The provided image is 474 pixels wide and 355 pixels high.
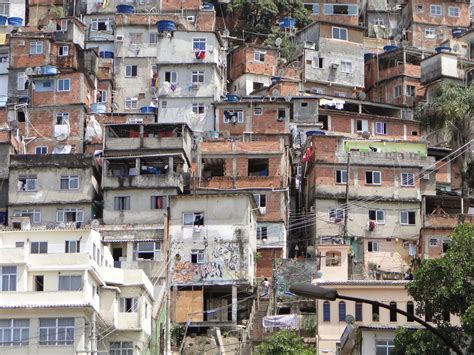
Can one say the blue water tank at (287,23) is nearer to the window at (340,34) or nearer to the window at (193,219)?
the window at (340,34)

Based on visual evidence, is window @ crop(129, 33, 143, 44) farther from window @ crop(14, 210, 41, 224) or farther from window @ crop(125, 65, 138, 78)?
window @ crop(14, 210, 41, 224)

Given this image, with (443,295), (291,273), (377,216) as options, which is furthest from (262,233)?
(443,295)

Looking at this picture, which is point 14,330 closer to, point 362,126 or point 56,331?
point 56,331

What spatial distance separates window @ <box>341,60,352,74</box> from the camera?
105875 mm

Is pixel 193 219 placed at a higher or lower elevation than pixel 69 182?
lower

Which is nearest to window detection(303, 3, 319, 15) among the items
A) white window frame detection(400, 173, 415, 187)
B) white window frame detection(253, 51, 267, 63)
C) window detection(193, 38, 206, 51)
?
white window frame detection(253, 51, 267, 63)

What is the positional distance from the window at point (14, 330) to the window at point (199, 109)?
3301cm

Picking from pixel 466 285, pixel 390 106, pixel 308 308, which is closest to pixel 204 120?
pixel 390 106

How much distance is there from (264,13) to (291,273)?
4015 centimetres

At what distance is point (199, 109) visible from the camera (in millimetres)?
93500

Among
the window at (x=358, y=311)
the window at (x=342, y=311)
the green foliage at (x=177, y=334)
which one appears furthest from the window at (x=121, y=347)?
the window at (x=358, y=311)

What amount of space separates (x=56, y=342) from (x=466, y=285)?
23223 mm

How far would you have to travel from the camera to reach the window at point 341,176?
3406 inches

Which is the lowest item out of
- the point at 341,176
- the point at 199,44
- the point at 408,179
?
the point at 408,179
